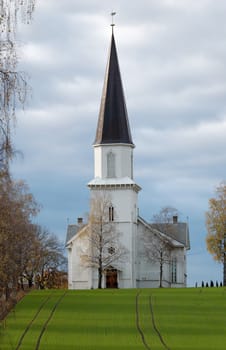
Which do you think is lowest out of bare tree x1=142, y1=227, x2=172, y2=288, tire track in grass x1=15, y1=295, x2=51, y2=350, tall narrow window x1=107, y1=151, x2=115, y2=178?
tire track in grass x1=15, y1=295, x2=51, y2=350

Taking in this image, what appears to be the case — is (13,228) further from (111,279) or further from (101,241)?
(111,279)

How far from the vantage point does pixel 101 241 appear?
90062mm

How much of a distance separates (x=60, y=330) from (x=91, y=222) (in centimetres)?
3981

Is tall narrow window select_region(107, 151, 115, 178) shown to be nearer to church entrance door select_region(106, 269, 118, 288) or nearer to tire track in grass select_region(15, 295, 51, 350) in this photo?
church entrance door select_region(106, 269, 118, 288)

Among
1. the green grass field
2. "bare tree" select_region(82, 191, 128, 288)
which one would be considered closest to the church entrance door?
"bare tree" select_region(82, 191, 128, 288)

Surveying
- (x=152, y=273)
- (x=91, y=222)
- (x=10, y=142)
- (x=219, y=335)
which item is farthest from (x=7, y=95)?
(x=152, y=273)

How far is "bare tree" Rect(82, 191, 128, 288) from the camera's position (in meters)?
90.3

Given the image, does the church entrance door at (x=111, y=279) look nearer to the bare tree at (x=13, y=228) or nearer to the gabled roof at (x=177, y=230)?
the gabled roof at (x=177, y=230)

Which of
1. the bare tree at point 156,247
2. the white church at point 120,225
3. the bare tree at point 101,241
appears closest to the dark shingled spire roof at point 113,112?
the white church at point 120,225

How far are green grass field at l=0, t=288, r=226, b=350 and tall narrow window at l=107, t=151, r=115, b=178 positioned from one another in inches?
776

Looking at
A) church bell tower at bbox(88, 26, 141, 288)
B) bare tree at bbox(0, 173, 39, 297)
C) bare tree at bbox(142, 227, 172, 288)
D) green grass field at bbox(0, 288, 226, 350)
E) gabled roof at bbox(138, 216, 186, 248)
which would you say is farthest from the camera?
gabled roof at bbox(138, 216, 186, 248)

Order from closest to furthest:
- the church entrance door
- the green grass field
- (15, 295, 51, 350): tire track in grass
Result: (15, 295, 51, 350): tire track in grass, the green grass field, the church entrance door

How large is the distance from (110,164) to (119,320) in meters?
40.2

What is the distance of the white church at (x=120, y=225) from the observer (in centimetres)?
9344
